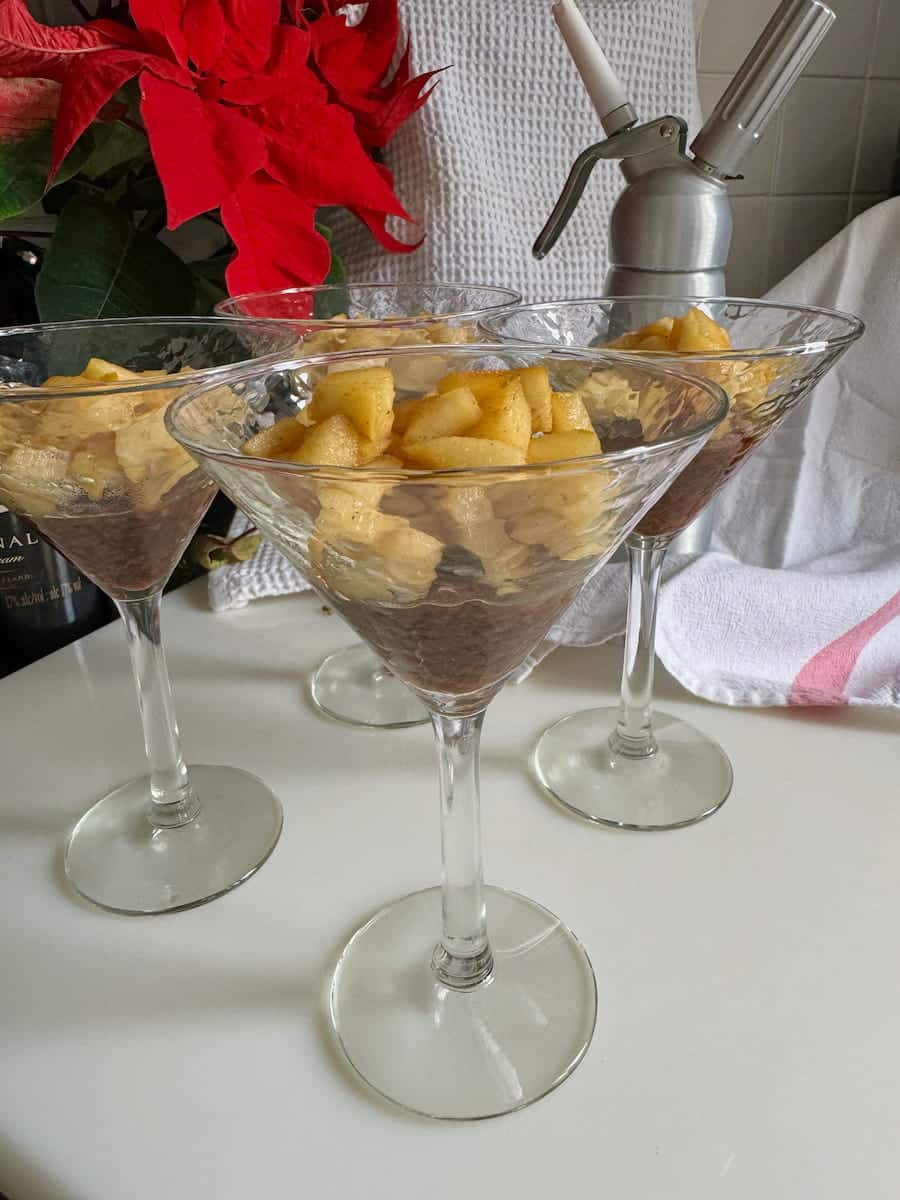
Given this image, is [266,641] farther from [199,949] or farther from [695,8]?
[695,8]

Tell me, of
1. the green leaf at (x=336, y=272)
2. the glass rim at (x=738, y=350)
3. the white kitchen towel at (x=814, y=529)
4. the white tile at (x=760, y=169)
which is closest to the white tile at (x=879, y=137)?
the white tile at (x=760, y=169)

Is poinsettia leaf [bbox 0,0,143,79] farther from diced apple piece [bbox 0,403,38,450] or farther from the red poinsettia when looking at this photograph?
diced apple piece [bbox 0,403,38,450]

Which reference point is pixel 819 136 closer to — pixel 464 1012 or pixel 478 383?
pixel 478 383

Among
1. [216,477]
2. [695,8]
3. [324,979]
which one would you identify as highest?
[695,8]

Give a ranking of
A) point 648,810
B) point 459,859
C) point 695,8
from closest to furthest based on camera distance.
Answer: point 459,859
point 648,810
point 695,8

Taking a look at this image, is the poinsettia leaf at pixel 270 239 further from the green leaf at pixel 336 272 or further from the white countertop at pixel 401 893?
the white countertop at pixel 401 893

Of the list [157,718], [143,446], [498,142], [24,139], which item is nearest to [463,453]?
[143,446]

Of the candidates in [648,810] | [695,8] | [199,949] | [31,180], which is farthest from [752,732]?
[695,8]
